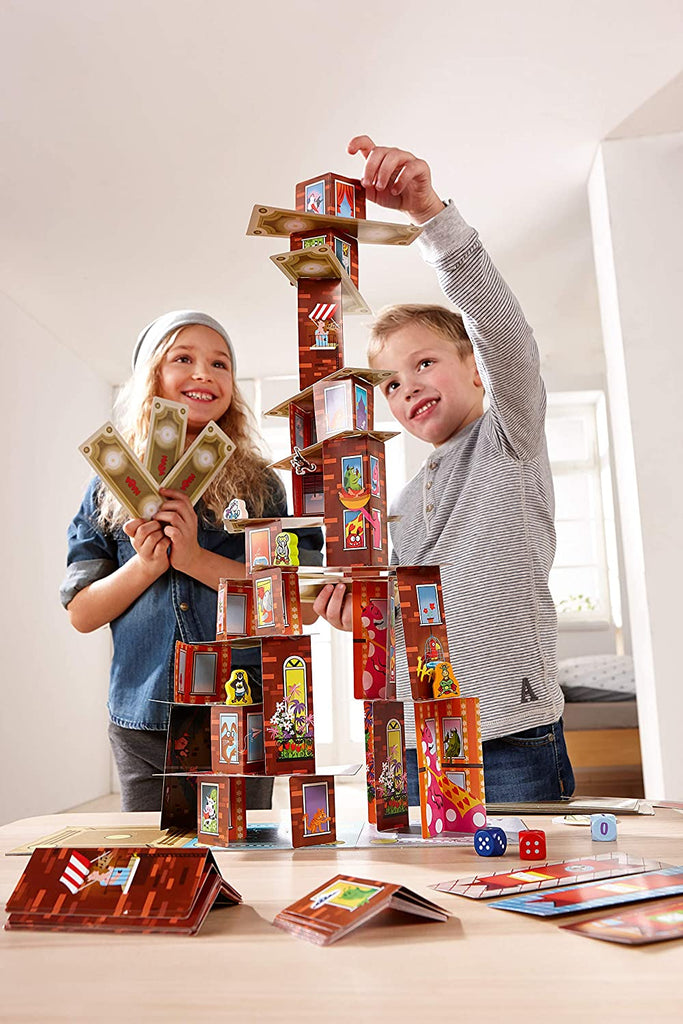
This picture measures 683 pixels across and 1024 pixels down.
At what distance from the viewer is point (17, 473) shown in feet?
14.1

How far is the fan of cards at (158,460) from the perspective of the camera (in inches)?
42.6

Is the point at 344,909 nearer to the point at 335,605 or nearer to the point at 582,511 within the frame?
the point at 335,605

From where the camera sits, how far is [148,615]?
132cm

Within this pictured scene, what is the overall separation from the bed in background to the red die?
337cm

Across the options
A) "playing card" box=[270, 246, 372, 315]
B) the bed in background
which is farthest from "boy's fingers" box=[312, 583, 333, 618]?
the bed in background

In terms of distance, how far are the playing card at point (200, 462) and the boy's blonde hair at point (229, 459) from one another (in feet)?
0.44

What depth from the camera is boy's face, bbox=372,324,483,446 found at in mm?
1469

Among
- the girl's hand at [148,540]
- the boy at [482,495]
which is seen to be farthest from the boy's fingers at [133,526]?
the boy at [482,495]

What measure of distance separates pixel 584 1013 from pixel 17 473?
167 inches

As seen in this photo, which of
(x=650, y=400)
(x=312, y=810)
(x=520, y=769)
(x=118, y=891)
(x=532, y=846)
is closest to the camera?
(x=118, y=891)

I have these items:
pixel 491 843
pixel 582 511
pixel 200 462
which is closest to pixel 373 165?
pixel 200 462

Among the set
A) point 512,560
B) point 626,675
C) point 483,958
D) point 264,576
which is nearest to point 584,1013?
point 483,958

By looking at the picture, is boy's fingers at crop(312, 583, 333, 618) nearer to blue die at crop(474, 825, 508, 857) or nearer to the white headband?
blue die at crop(474, 825, 508, 857)

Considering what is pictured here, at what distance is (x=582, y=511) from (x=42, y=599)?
133 inches
